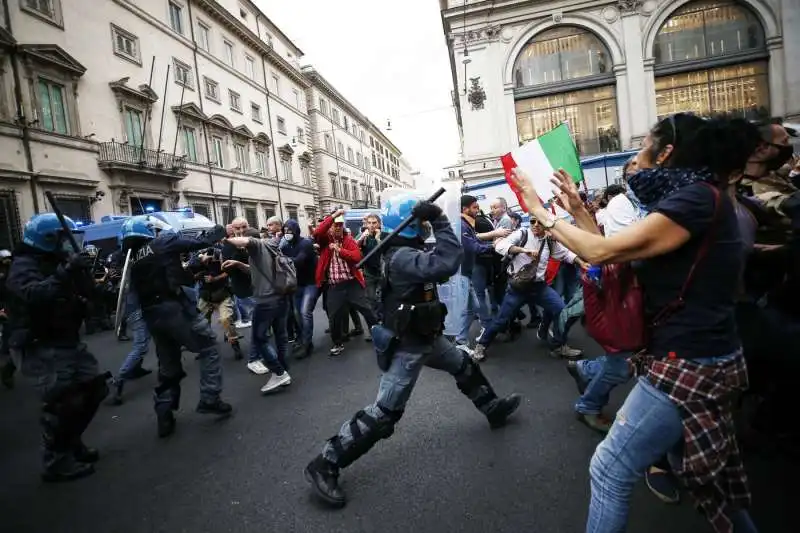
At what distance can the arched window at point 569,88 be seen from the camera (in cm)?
2033

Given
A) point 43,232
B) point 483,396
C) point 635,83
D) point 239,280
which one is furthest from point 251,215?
point 483,396

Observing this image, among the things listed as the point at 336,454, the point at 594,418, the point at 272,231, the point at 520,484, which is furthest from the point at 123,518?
the point at 272,231

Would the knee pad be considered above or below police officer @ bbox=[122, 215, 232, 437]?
below

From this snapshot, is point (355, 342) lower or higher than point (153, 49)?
lower

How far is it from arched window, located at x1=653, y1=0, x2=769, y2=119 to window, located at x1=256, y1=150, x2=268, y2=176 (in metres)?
23.1

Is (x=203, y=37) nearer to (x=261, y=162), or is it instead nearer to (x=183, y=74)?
(x=183, y=74)

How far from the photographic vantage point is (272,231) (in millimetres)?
7176

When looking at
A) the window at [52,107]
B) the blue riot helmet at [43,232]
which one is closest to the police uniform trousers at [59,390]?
the blue riot helmet at [43,232]

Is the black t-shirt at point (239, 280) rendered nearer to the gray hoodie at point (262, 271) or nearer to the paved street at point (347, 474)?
the gray hoodie at point (262, 271)

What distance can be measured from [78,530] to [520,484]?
2748 millimetres

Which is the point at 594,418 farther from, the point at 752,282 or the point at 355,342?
the point at 355,342

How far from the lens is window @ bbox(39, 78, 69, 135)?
1562 cm

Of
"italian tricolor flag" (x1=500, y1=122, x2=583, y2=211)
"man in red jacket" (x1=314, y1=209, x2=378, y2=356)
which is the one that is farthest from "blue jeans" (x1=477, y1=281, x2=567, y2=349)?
"italian tricolor flag" (x1=500, y1=122, x2=583, y2=211)

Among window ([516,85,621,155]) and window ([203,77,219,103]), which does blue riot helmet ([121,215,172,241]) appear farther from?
window ([203,77,219,103])
